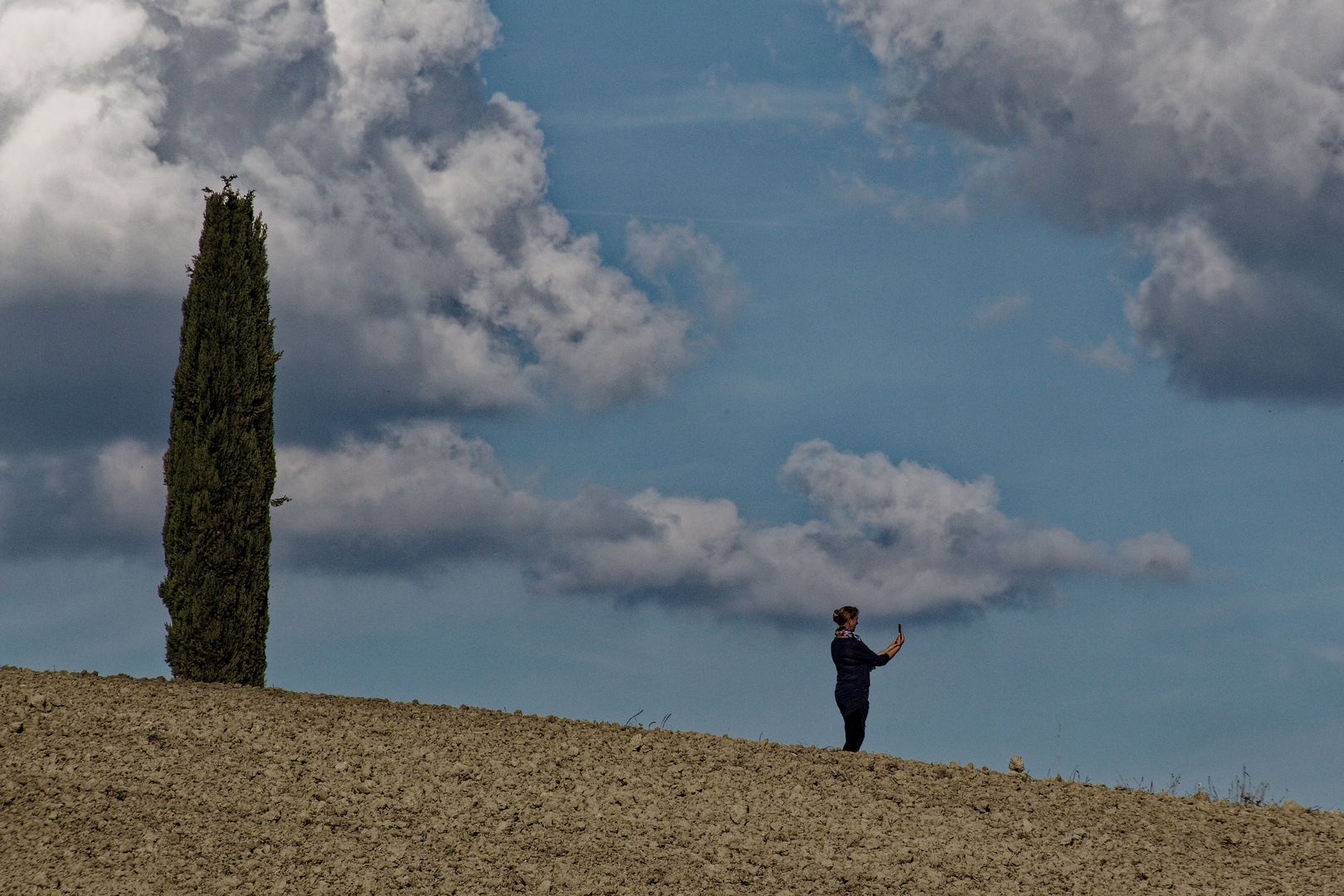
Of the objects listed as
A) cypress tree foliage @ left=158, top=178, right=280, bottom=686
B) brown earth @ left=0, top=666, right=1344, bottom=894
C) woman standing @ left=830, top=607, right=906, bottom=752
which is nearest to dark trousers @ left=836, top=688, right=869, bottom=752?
woman standing @ left=830, top=607, right=906, bottom=752

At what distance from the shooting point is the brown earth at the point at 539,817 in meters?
8.47

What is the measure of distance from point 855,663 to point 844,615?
1.88 feet

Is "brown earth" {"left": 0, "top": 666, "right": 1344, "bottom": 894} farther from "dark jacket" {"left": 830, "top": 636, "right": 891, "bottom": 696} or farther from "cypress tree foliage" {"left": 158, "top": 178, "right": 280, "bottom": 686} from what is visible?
"cypress tree foliage" {"left": 158, "top": 178, "right": 280, "bottom": 686}

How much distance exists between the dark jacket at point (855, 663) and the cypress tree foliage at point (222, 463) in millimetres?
7821

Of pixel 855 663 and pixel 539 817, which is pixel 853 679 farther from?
pixel 539 817

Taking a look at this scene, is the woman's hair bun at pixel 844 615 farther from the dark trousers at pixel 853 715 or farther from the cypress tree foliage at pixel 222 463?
the cypress tree foliage at pixel 222 463

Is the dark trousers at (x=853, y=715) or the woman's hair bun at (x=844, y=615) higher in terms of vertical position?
the woman's hair bun at (x=844, y=615)

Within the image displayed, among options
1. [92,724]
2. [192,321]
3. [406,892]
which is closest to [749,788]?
[406,892]

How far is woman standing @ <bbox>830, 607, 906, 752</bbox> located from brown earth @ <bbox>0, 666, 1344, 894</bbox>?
0.61 m

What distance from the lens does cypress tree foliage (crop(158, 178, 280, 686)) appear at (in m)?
14.2

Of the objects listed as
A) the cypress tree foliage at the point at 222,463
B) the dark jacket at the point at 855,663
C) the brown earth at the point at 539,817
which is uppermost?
the cypress tree foliage at the point at 222,463

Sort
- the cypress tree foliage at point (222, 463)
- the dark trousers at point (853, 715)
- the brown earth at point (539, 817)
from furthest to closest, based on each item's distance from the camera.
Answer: the cypress tree foliage at point (222, 463) → the dark trousers at point (853, 715) → the brown earth at point (539, 817)

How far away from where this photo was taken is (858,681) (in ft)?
38.6

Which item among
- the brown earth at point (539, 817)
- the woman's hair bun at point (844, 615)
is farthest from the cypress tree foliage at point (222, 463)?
the woman's hair bun at point (844, 615)
